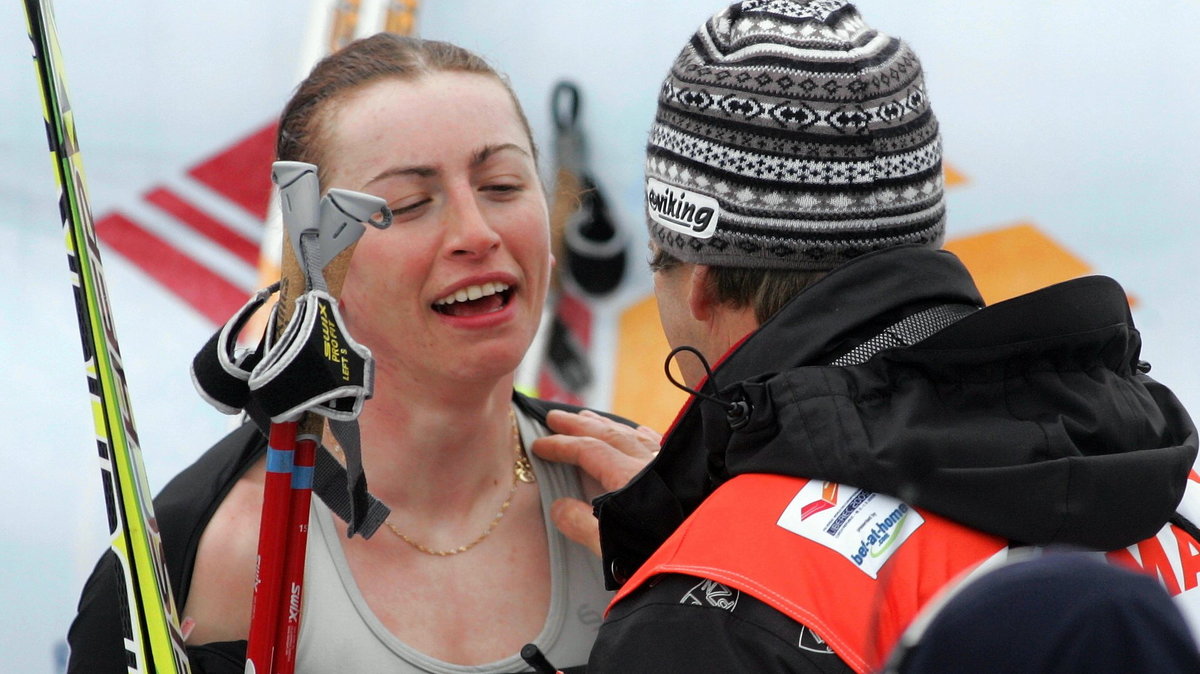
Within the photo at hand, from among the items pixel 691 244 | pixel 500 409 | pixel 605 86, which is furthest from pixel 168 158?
pixel 691 244

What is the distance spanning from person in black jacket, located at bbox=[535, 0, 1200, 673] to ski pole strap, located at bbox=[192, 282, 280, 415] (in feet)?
0.92

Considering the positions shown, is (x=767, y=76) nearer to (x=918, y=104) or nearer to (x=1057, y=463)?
(x=918, y=104)

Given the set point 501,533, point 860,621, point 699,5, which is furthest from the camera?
point 699,5

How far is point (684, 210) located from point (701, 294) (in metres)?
0.07

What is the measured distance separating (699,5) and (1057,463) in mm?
2172

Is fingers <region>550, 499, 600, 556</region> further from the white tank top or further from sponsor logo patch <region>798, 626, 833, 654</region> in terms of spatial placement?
sponsor logo patch <region>798, 626, 833, 654</region>

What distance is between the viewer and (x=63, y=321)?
257 centimetres

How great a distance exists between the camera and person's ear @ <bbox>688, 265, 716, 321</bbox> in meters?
0.99

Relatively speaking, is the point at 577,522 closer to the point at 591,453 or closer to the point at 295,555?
the point at 591,453

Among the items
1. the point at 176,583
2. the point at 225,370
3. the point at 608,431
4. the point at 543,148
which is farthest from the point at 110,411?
the point at 543,148

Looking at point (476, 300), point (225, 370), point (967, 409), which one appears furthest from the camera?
point (476, 300)

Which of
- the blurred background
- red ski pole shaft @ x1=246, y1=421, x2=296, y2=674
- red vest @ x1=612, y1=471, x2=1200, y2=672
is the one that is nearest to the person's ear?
red vest @ x1=612, y1=471, x2=1200, y2=672

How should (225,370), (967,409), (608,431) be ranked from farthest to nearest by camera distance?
(608,431), (225,370), (967,409)

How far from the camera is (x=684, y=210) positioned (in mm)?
980
